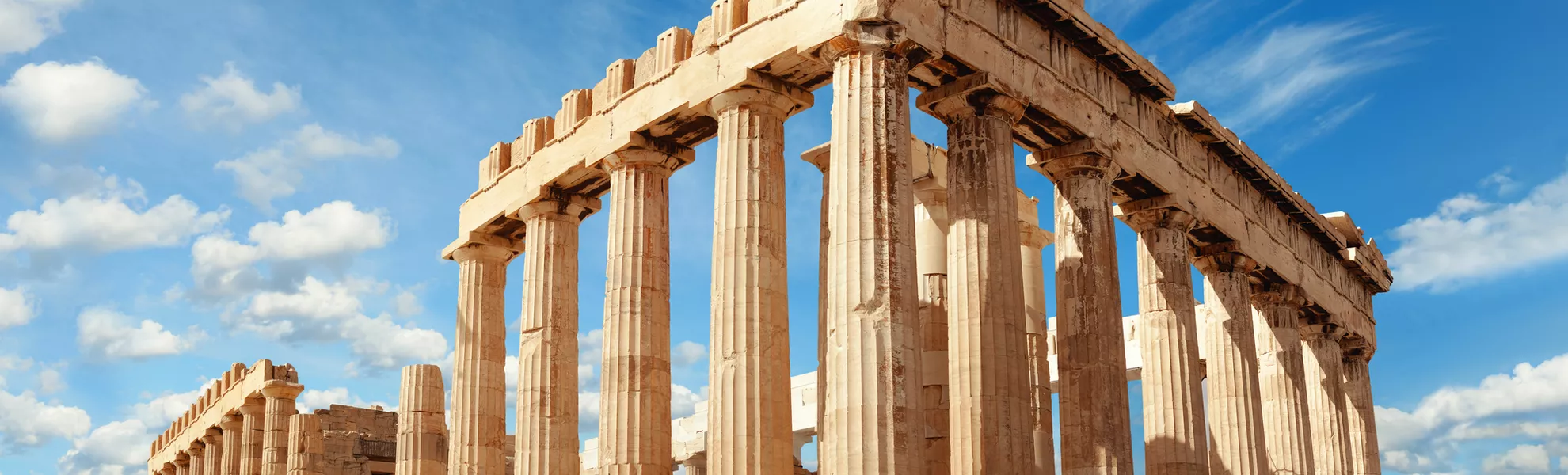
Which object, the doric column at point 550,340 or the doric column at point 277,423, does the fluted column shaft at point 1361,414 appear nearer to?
the doric column at point 550,340

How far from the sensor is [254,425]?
5388 centimetres

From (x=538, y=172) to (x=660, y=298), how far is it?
20.5ft

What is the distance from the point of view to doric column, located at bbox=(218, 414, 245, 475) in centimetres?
5544

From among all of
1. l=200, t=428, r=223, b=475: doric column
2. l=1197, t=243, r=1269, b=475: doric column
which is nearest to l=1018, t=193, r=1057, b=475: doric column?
l=1197, t=243, r=1269, b=475: doric column

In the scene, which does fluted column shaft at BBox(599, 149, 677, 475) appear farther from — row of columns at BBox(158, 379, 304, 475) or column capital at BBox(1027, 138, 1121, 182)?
row of columns at BBox(158, 379, 304, 475)

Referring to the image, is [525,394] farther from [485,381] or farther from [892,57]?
[892,57]

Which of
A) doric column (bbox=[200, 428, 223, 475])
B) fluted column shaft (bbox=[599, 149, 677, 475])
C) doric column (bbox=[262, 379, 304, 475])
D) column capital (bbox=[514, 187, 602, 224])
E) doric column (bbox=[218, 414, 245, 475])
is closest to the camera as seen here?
fluted column shaft (bbox=[599, 149, 677, 475])

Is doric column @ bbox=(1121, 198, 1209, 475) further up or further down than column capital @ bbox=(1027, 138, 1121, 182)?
further down

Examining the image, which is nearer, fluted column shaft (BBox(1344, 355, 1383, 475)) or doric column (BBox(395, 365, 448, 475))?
doric column (BBox(395, 365, 448, 475))

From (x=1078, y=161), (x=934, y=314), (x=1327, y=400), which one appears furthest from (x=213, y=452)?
(x=1327, y=400)

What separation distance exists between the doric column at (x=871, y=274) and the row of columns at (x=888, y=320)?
3cm

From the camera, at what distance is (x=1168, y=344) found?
114 feet

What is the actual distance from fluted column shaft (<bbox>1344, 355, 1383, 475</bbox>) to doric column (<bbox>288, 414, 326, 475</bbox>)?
3218 centimetres

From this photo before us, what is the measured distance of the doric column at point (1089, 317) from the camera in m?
30.9
